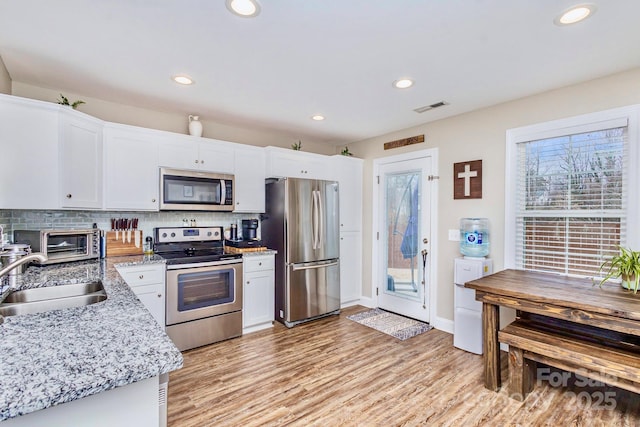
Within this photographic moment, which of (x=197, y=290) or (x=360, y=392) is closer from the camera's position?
(x=360, y=392)

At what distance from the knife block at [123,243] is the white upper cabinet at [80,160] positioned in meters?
0.39

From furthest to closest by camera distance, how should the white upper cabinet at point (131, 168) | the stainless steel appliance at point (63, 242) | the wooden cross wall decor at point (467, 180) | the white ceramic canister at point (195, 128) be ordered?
the white ceramic canister at point (195, 128) < the wooden cross wall decor at point (467, 180) < the white upper cabinet at point (131, 168) < the stainless steel appliance at point (63, 242)

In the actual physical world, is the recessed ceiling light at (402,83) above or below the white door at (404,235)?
above

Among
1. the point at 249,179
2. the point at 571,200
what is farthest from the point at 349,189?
the point at 571,200

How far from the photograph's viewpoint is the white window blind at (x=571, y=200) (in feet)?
8.20

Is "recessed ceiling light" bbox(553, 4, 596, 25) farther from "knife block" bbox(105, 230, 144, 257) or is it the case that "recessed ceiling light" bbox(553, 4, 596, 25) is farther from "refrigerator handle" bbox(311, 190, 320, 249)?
"knife block" bbox(105, 230, 144, 257)

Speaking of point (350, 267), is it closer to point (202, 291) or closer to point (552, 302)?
point (202, 291)

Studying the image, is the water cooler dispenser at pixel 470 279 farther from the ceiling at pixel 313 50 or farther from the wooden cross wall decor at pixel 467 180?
the ceiling at pixel 313 50

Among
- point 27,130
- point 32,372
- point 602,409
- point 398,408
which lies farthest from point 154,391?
point 602,409

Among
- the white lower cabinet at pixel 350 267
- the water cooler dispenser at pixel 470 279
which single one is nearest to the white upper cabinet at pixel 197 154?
the white lower cabinet at pixel 350 267

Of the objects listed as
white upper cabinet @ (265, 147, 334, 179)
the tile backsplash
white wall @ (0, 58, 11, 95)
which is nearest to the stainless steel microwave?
the tile backsplash

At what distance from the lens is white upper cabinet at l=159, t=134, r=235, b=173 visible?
3.21 m

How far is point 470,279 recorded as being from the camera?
10.2 feet

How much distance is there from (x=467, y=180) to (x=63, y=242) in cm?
388
